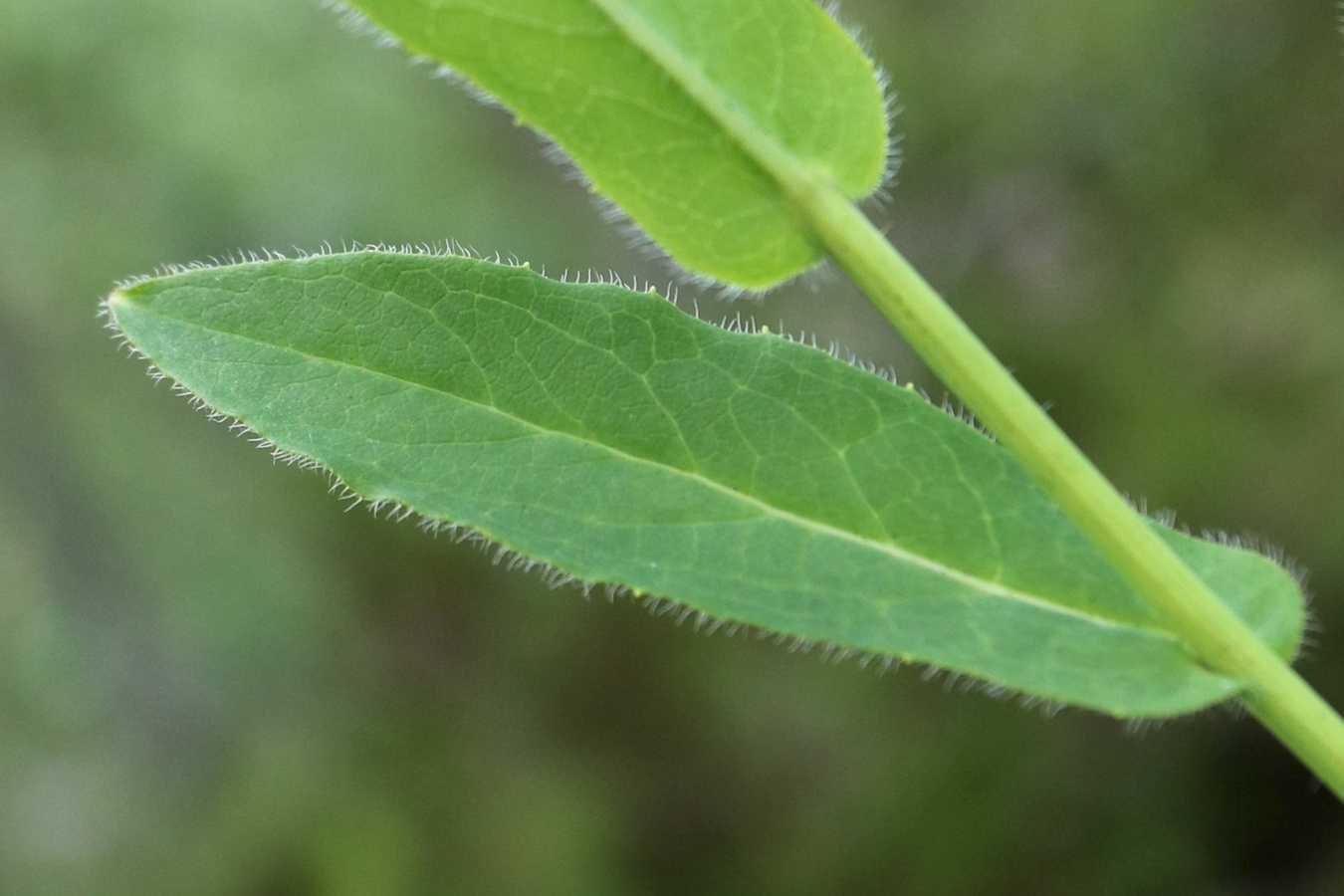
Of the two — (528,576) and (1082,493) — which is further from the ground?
(528,576)

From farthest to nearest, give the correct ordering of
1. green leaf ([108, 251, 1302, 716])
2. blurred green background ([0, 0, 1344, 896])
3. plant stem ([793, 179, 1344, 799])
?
blurred green background ([0, 0, 1344, 896]) → green leaf ([108, 251, 1302, 716]) → plant stem ([793, 179, 1344, 799])

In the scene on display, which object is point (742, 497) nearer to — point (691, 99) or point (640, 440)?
point (640, 440)

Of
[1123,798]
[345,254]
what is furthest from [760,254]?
[1123,798]

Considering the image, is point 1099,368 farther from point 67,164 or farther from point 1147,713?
point 67,164

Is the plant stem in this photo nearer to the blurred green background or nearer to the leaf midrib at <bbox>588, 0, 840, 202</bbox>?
the leaf midrib at <bbox>588, 0, 840, 202</bbox>

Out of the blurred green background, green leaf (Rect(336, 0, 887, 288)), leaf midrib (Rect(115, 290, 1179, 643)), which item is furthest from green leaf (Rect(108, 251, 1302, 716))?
the blurred green background

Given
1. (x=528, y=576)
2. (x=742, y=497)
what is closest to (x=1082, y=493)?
(x=742, y=497)
